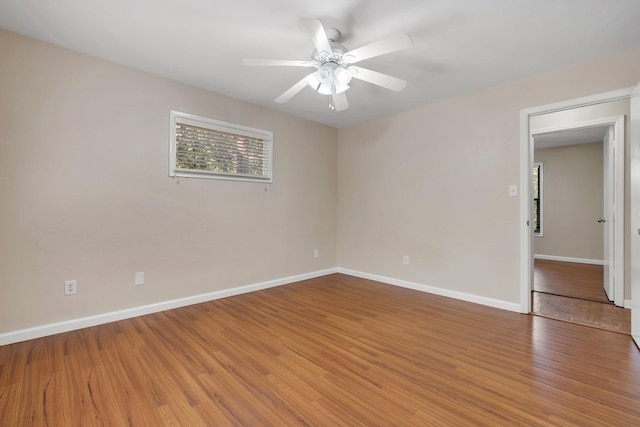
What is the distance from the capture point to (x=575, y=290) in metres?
3.76

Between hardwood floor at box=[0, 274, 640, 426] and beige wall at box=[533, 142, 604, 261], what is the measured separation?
4.22 meters

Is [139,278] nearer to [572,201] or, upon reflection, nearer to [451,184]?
[451,184]

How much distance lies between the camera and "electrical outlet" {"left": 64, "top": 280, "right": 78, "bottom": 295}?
2.45 metres

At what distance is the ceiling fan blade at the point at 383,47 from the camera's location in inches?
65.8

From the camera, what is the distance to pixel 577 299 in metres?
3.37

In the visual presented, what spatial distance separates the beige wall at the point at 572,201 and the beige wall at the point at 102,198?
6.04 meters

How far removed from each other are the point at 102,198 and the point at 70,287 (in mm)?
806

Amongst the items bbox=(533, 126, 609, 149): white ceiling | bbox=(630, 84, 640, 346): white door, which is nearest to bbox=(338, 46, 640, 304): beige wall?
bbox=(630, 84, 640, 346): white door

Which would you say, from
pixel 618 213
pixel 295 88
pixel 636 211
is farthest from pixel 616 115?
pixel 295 88

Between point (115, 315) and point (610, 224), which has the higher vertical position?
point (610, 224)

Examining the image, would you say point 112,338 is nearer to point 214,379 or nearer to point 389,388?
point 214,379

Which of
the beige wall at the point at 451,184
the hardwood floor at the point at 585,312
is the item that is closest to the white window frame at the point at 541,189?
the hardwood floor at the point at 585,312

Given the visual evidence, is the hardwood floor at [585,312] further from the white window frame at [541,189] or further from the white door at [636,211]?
the white window frame at [541,189]

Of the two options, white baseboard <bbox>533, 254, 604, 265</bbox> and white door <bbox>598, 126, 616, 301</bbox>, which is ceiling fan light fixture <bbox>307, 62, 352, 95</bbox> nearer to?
white door <bbox>598, 126, 616, 301</bbox>
